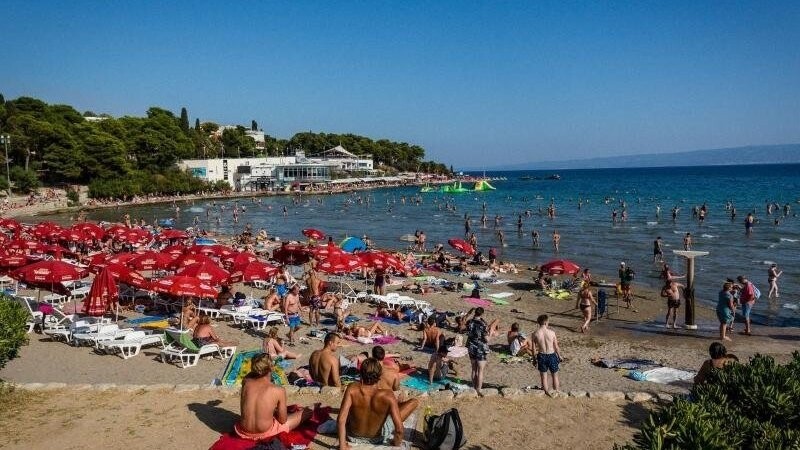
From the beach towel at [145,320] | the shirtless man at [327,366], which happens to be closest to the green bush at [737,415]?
the shirtless man at [327,366]

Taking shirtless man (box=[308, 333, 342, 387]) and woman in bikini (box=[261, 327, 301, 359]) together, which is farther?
woman in bikini (box=[261, 327, 301, 359])

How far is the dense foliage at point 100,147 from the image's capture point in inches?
2630

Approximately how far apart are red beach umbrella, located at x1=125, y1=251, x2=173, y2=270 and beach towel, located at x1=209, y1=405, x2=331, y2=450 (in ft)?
36.4

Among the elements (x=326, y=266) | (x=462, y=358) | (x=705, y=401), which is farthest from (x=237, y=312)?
(x=705, y=401)

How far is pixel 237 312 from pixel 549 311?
9595 millimetres

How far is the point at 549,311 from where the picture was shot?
18438 millimetres

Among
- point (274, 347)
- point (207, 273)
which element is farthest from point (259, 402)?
point (207, 273)

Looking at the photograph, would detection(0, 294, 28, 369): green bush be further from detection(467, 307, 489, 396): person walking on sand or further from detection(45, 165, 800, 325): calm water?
detection(45, 165, 800, 325): calm water

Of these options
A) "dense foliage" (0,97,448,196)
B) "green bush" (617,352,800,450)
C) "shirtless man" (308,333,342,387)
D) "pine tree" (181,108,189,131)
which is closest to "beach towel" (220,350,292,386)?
"shirtless man" (308,333,342,387)

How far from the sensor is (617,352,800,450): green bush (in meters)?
4.42

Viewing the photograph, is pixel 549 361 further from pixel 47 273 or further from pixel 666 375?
pixel 47 273

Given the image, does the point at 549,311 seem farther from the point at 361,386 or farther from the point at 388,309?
the point at 361,386

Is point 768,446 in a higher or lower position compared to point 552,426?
higher

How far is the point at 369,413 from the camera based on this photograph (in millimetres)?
6402
